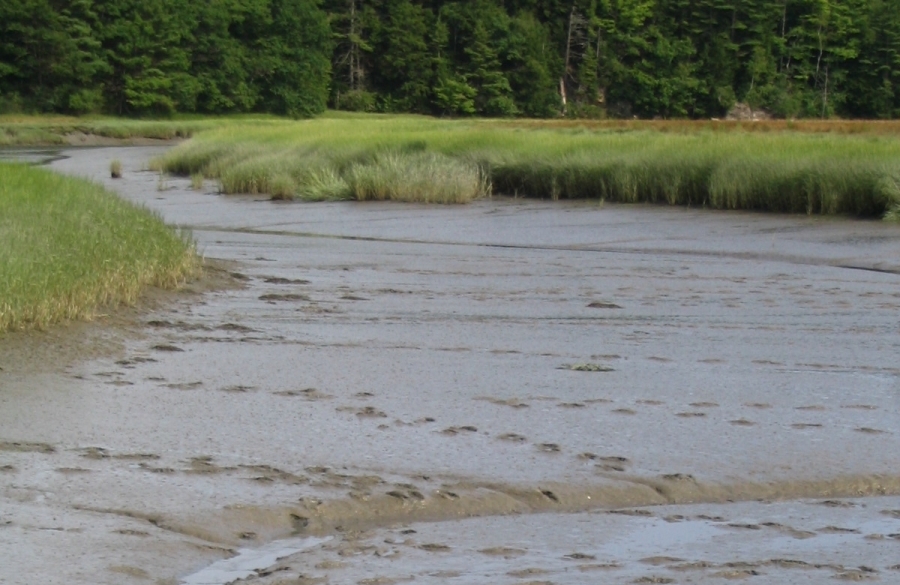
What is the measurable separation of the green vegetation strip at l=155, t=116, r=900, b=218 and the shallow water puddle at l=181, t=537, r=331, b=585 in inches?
552

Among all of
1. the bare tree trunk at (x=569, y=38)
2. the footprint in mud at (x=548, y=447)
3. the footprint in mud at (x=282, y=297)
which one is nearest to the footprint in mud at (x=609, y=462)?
the footprint in mud at (x=548, y=447)

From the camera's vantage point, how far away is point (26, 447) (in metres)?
5.49

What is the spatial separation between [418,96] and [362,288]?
200 feet

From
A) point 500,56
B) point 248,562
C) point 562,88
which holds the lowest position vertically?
point 248,562

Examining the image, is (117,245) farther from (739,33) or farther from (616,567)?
(739,33)

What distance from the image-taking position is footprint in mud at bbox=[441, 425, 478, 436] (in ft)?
20.1

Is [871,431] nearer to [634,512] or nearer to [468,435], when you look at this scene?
[634,512]

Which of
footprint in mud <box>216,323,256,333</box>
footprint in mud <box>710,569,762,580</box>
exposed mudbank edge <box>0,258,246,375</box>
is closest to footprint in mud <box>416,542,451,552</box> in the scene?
footprint in mud <box>710,569,762,580</box>

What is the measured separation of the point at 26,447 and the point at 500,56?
69.3m

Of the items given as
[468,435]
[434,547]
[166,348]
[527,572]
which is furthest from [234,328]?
[527,572]

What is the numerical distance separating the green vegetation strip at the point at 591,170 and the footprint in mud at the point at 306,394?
12.0m

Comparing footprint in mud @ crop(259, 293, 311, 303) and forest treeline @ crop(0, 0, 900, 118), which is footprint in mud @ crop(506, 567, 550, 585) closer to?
footprint in mud @ crop(259, 293, 311, 303)

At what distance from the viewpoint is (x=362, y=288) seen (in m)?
11.1

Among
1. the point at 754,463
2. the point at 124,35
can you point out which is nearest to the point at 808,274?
the point at 754,463
